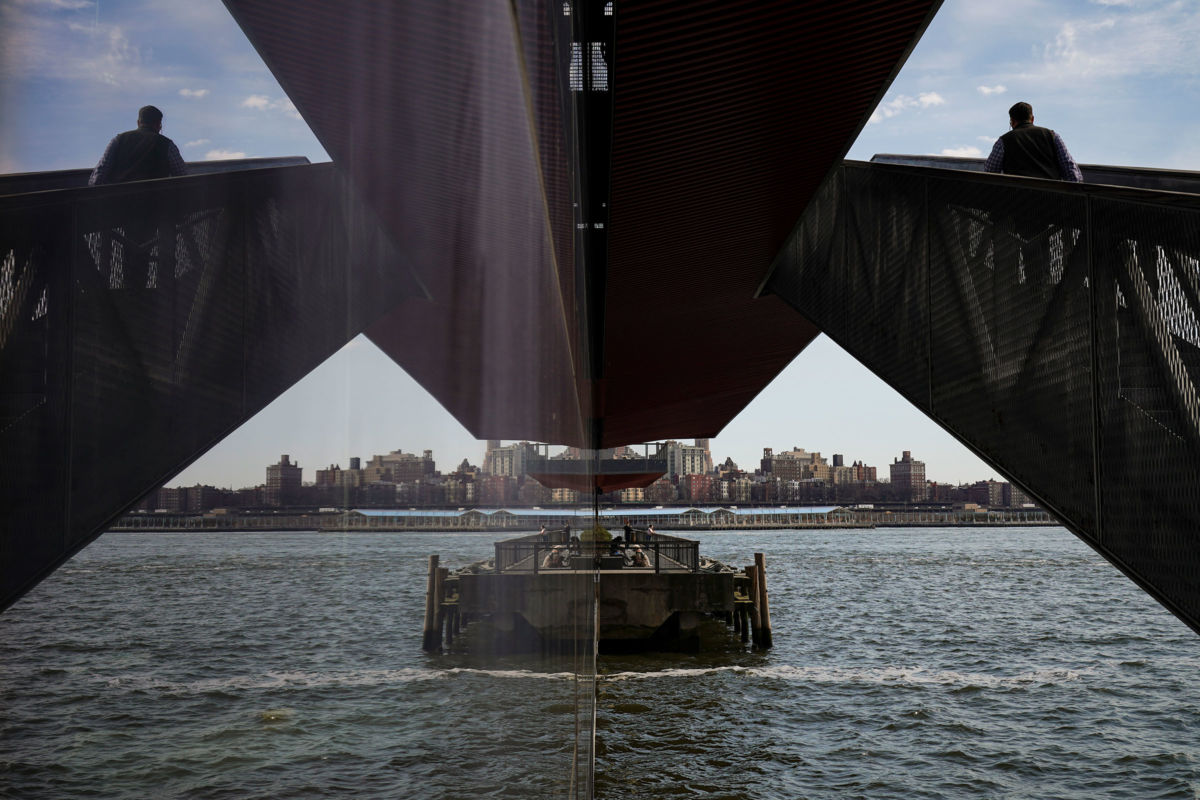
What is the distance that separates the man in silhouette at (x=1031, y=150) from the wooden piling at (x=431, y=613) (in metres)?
8.75

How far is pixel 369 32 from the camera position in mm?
773

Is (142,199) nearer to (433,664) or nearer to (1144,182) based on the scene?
(433,664)

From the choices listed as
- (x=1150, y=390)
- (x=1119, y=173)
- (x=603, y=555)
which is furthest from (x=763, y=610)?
(x=1150, y=390)

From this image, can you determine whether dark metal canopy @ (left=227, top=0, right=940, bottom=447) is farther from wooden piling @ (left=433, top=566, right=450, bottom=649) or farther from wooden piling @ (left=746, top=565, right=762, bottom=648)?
wooden piling @ (left=746, top=565, right=762, bottom=648)

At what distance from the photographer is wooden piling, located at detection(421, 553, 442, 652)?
757mm

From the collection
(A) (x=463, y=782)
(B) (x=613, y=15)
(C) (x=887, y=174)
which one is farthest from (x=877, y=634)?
(A) (x=463, y=782)

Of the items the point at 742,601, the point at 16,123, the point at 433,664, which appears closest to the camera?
the point at 16,123

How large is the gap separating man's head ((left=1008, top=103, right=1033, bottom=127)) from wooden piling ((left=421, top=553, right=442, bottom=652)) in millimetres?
9150

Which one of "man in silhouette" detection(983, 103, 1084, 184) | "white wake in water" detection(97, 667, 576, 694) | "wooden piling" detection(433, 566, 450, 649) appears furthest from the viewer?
"man in silhouette" detection(983, 103, 1084, 184)

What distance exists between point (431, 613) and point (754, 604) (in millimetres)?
27838

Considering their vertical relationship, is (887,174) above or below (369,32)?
above

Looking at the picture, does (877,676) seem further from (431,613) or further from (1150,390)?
(431,613)

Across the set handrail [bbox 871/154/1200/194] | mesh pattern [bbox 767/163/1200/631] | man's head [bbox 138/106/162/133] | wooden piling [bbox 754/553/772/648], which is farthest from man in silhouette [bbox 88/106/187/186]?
wooden piling [bbox 754/553/772/648]

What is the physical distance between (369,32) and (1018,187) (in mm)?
8268
